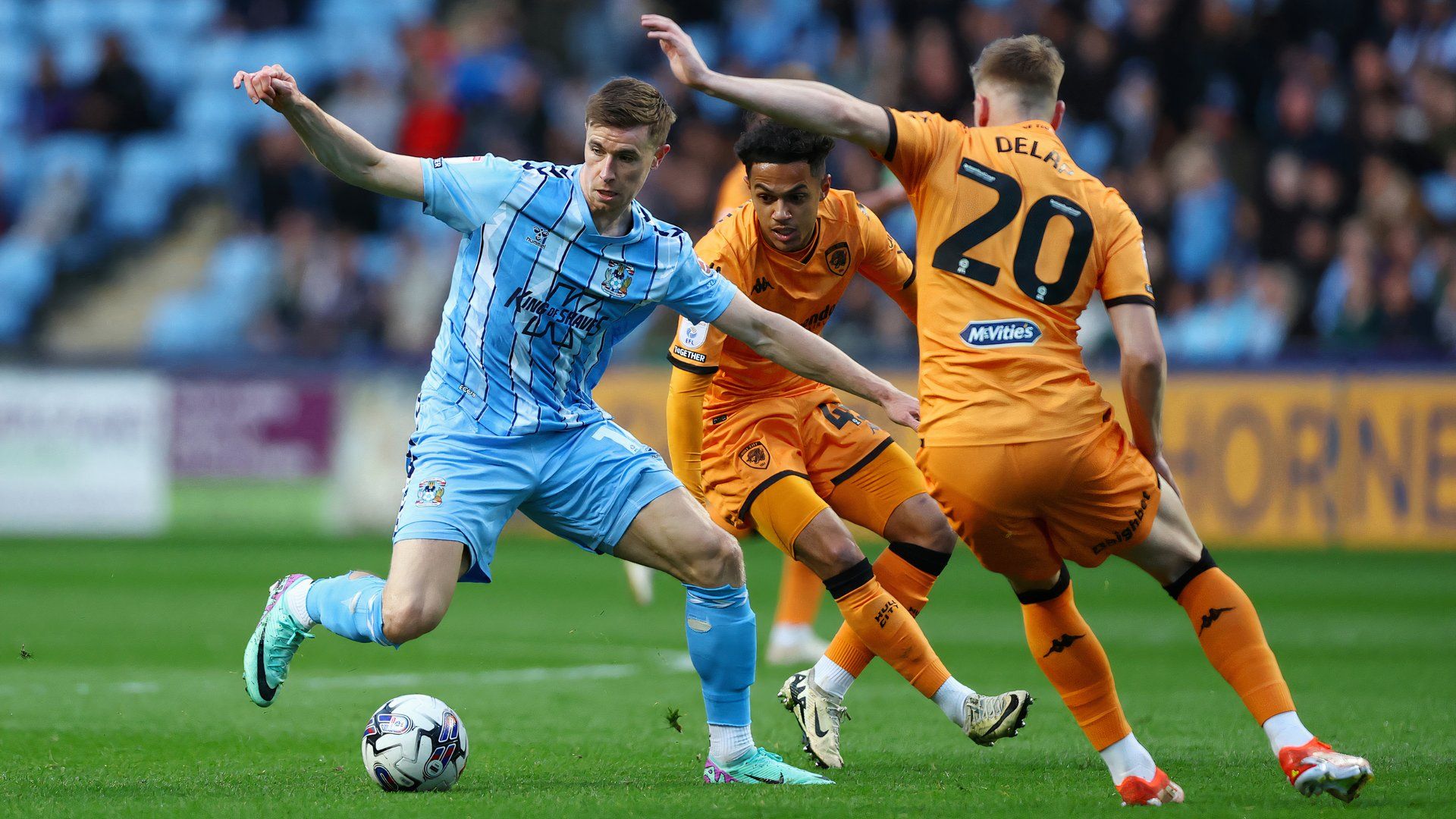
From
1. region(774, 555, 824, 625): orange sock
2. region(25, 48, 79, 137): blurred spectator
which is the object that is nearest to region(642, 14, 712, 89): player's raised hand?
region(774, 555, 824, 625): orange sock

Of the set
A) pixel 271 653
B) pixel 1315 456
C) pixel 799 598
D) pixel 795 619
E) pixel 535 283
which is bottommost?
pixel 1315 456

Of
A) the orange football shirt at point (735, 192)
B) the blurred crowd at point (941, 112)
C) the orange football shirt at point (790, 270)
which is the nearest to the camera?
the orange football shirt at point (790, 270)

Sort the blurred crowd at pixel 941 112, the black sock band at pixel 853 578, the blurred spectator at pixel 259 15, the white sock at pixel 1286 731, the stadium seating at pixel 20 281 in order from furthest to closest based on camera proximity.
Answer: the blurred spectator at pixel 259 15, the stadium seating at pixel 20 281, the blurred crowd at pixel 941 112, the black sock band at pixel 853 578, the white sock at pixel 1286 731

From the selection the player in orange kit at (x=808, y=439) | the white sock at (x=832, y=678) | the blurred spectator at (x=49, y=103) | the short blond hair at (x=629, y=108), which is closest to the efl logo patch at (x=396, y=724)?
the player in orange kit at (x=808, y=439)

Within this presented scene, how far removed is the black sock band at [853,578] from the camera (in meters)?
6.24

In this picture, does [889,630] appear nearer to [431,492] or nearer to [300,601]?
[431,492]

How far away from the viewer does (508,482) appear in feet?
18.4

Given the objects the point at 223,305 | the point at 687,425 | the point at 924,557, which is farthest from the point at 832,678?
the point at 223,305

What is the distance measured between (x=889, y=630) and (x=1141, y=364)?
164 centimetres

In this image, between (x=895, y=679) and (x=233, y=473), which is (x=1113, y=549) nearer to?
(x=895, y=679)

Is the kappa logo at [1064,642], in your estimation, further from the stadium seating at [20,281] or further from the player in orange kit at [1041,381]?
the stadium seating at [20,281]

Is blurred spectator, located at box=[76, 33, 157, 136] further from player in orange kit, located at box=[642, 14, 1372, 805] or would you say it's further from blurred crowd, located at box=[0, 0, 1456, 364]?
player in orange kit, located at box=[642, 14, 1372, 805]

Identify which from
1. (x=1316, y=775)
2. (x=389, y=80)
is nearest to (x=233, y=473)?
(x=389, y=80)

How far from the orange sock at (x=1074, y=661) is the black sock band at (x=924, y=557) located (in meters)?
1.06
